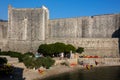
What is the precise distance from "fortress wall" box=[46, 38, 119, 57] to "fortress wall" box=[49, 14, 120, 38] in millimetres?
2641

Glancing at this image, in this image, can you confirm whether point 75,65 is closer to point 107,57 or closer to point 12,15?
point 107,57

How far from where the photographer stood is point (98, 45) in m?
48.6

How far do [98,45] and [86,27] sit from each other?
15.4 ft

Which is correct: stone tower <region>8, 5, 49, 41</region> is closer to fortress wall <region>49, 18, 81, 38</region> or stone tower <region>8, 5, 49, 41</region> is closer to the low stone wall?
fortress wall <region>49, 18, 81, 38</region>

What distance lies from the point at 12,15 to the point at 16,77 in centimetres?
2359

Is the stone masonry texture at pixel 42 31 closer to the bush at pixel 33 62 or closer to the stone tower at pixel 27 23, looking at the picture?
the stone tower at pixel 27 23

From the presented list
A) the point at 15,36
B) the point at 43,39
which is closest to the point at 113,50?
the point at 43,39

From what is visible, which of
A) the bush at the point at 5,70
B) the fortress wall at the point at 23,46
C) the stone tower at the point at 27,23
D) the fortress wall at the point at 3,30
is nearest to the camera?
the bush at the point at 5,70

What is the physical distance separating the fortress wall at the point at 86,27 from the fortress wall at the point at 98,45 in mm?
2641

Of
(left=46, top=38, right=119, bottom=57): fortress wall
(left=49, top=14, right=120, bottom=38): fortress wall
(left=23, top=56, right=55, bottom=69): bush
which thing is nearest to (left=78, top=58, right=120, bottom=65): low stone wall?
(left=46, top=38, right=119, bottom=57): fortress wall

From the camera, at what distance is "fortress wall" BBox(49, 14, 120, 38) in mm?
50156

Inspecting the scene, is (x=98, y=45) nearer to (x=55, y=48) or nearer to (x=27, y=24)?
(x=55, y=48)

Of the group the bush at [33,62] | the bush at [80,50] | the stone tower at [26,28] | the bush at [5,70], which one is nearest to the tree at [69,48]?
the bush at [80,50]

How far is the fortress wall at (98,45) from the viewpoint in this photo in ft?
157
